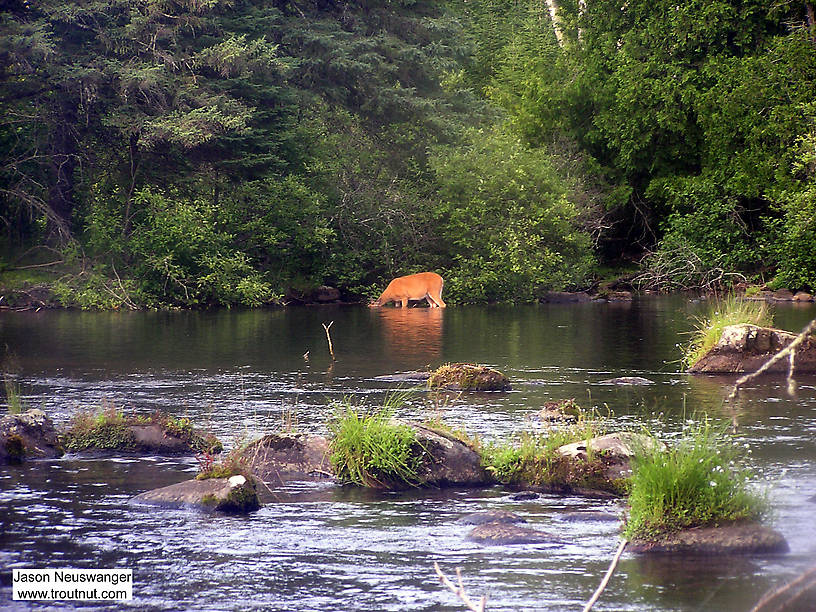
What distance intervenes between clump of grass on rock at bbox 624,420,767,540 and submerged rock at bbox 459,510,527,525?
3.34 ft

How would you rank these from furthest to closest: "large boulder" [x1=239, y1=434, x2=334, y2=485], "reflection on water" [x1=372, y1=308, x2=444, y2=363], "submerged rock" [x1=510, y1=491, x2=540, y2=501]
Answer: "reflection on water" [x1=372, y1=308, x2=444, y2=363], "large boulder" [x1=239, y1=434, x2=334, y2=485], "submerged rock" [x1=510, y1=491, x2=540, y2=501]

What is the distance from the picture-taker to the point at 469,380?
19328 millimetres

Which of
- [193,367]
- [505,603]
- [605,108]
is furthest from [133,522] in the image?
[605,108]

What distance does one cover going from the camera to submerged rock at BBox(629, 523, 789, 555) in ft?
31.4

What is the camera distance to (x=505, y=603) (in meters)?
8.29

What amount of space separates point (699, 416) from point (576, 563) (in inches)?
275

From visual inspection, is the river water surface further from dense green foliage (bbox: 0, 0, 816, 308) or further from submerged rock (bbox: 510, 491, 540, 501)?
dense green foliage (bbox: 0, 0, 816, 308)

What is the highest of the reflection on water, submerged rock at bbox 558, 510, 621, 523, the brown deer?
the brown deer

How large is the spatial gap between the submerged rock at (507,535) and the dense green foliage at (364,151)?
28780 millimetres

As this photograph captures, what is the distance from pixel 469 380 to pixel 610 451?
7.11 metres

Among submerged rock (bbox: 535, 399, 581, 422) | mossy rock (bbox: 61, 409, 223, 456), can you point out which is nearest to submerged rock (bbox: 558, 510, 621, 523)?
submerged rock (bbox: 535, 399, 581, 422)

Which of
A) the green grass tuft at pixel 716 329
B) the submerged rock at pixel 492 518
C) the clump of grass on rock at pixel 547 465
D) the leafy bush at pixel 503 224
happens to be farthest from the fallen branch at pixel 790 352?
the leafy bush at pixel 503 224

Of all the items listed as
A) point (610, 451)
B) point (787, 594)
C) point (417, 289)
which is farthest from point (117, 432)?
point (417, 289)

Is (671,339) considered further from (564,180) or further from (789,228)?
(564,180)
